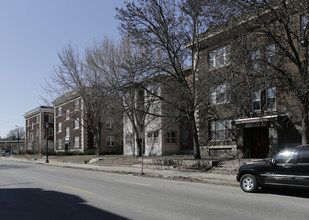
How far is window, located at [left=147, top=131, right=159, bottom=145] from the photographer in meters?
33.8

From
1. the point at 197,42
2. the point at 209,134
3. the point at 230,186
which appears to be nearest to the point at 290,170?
the point at 230,186

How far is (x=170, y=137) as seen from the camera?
33.5 meters

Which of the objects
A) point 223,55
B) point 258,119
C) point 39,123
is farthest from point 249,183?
point 39,123

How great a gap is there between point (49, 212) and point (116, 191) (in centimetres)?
381

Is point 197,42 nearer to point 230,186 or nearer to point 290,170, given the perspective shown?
point 230,186

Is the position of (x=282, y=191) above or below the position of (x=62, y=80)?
below

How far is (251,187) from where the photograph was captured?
1123 centimetres

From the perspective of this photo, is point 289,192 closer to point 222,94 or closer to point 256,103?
point 222,94

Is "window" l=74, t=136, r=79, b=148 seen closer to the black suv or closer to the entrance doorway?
the entrance doorway

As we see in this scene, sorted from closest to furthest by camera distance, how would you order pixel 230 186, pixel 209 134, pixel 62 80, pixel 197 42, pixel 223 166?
pixel 230 186
pixel 223 166
pixel 197 42
pixel 209 134
pixel 62 80

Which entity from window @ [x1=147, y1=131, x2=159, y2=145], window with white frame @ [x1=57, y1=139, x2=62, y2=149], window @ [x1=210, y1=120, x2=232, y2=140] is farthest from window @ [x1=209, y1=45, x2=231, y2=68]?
window with white frame @ [x1=57, y1=139, x2=62, y2=149]

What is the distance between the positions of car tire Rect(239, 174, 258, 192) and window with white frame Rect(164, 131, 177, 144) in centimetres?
2172

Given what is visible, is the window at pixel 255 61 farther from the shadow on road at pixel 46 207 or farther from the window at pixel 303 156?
the shadow on road at pixel 46 207

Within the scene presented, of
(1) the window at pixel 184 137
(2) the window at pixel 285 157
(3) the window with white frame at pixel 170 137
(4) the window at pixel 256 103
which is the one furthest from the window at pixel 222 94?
(3) the window with white frame at pixel 170 137
